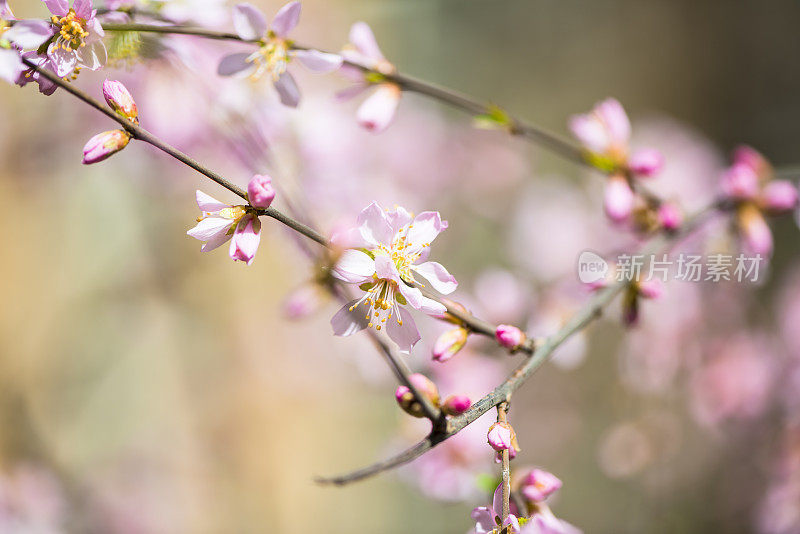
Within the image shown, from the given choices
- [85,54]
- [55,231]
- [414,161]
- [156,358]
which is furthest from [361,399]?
[85,54]

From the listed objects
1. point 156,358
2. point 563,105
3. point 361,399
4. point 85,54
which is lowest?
point 361,399

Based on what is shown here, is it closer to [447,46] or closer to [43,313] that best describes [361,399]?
[43,313]

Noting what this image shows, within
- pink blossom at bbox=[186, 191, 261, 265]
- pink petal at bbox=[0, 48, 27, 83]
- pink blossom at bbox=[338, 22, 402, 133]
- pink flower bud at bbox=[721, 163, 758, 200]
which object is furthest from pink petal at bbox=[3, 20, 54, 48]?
pink flower bud at bbox=[721, 163, 758, 200]

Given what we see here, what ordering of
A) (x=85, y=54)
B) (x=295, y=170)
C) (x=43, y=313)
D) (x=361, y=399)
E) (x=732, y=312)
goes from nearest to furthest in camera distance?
(x=85, y=54), (x=295, y=170), (x=732, y=312), (x=43, y=313), (x=361, y=399)

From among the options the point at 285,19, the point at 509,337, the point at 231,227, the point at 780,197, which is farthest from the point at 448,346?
the point at 780,197

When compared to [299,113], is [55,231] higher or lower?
lower

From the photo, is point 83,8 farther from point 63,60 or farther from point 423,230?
point 423,230

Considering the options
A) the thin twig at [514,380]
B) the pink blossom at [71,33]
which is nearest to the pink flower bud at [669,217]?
the thin twig at [514,380]
